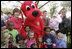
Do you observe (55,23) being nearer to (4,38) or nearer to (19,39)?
(19,39)

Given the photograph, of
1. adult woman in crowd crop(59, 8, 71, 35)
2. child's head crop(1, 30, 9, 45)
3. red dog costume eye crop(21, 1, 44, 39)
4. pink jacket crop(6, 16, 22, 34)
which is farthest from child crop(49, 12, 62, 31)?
child's head crop(1, 30, 9, 45)

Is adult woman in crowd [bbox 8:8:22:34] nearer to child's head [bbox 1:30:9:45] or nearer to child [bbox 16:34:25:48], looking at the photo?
child [bbox 16:34:25:48]

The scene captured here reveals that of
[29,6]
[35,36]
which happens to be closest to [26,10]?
[29,6]

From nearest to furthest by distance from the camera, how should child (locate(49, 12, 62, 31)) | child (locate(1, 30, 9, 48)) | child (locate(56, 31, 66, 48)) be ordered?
1. child (locate(1, 30, 9, 48))
2. child (locate(56, 31, 66, 48))
3. child (locate(49, 12, 62, 31))

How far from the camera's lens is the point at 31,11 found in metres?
2.35

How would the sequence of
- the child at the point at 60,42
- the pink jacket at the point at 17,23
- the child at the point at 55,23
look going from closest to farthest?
1. the child at the point at 60,42
2. the pink jacket at the point at 17,23
3. the child at the point at 55,23

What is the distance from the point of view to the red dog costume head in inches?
89.3

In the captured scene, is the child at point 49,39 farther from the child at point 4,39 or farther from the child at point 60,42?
the child at point 4,39

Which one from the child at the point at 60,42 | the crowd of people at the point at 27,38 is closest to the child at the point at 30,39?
the crowd of people at the point at 27,38

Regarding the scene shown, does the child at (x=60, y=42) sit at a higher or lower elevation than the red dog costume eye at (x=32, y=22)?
lower

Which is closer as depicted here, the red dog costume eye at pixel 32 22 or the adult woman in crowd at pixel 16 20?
the red dog costume eye at pixel 32 22

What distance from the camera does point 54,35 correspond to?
244 centimetres

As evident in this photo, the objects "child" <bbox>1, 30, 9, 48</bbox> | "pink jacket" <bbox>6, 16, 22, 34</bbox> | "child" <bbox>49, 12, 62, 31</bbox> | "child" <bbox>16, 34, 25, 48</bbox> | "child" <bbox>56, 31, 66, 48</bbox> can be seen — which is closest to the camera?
"child" <bbox>1, 30, 9, 48</bbox>

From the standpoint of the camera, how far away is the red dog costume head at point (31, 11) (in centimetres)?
227
